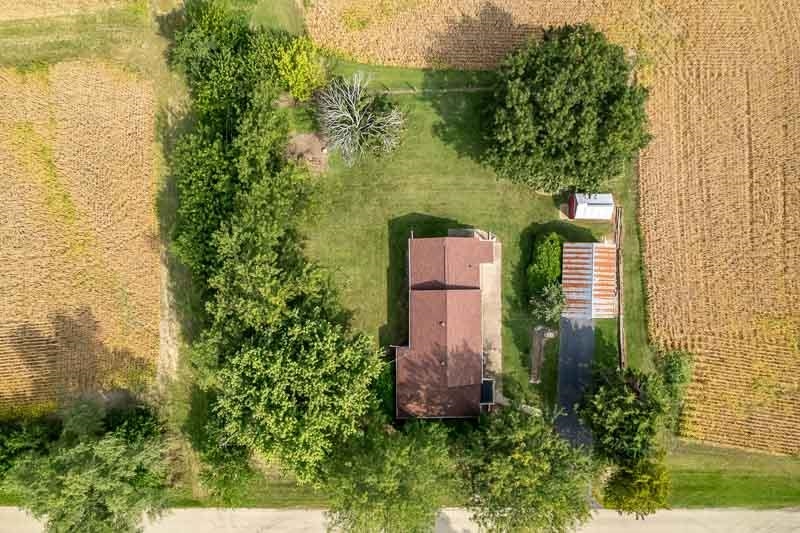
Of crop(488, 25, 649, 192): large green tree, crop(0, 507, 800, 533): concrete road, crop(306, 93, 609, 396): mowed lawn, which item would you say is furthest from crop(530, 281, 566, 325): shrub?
crop(0, 507, 800, 533): concrete road

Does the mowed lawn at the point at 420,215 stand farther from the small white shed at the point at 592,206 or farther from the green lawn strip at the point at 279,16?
the green lawn strip at the point at 279,16

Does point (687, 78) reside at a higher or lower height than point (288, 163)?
higher

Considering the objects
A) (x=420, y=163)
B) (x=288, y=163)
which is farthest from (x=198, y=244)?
(x=420, y=163)

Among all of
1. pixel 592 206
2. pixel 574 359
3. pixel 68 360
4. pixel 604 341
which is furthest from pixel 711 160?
pixel 68 360

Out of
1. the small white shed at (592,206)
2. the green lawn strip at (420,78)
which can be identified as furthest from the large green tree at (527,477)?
the green lawn strip at (420,78)

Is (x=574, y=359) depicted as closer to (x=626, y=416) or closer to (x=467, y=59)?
(x=626, y=416)

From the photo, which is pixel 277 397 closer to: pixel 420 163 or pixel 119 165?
pixel 420 163

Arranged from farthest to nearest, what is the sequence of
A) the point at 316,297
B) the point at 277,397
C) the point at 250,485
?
the point at 250,485, the point at 316,297, the point at 277,397
